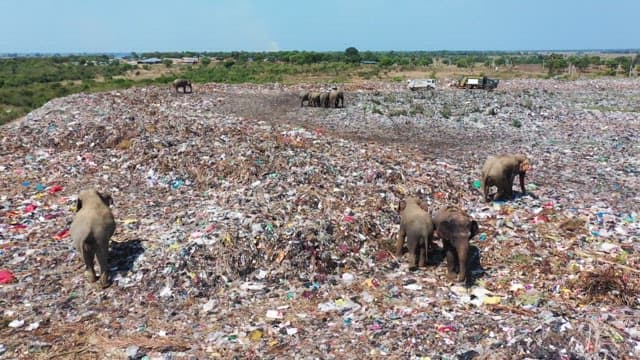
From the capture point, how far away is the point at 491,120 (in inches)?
636

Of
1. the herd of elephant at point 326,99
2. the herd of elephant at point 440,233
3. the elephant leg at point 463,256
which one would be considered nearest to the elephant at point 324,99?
the herd of elephant at point 326,99

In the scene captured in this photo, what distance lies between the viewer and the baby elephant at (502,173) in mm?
8148

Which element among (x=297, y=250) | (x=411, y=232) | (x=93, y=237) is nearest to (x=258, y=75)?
(x=297, y=250)

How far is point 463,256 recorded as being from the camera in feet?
18.9

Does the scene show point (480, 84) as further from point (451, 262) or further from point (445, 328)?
point (445, 328)

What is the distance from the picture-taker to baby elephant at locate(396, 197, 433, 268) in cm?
617

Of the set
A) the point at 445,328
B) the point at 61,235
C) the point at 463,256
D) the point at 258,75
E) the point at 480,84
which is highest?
the point at 258,75

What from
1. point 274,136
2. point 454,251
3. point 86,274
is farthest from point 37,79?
point 454,251

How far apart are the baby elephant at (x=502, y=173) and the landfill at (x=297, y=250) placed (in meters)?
0.27

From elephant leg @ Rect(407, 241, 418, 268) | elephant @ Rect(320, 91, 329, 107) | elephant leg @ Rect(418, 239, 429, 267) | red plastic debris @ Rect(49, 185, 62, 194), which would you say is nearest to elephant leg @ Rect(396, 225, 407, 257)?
elephant leg @ Rect(407, 241, 418, 268)

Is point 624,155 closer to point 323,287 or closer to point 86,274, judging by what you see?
point 323,287

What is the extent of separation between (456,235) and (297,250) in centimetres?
217

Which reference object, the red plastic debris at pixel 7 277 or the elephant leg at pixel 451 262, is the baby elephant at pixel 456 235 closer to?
the elephant leg at pixel 451 262

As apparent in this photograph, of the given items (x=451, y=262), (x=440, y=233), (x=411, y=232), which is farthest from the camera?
(x=411, y=232)
